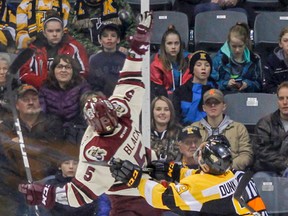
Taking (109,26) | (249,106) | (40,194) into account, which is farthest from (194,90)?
(40,194)

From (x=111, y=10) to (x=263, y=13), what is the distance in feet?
3.45

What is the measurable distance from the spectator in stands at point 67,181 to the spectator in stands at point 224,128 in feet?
2.41

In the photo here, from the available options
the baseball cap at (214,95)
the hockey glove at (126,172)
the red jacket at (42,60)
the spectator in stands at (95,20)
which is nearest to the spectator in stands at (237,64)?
the baseball cap at (214,95)

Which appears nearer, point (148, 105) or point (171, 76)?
point (148, 105)

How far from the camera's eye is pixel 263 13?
23.8 feet

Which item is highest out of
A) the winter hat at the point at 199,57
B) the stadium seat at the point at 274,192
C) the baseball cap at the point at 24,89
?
the winter hat at the point at 199,57

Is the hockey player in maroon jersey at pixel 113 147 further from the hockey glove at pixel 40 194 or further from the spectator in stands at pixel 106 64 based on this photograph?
the spectator in stands at pixel 106 64

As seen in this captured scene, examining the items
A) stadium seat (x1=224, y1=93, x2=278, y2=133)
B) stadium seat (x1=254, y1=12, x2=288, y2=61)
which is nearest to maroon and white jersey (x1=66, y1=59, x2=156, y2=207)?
stadium seat (x1=224, y1=93, x2=278, y2=133)

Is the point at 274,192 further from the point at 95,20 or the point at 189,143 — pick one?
the point at 95,20

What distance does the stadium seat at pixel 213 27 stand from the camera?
708 centimetres

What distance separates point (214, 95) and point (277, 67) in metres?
0.63

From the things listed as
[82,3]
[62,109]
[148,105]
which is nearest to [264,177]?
[148,105]

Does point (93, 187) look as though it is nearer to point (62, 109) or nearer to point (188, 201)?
point (188, 201)

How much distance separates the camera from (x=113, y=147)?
5.59 m
